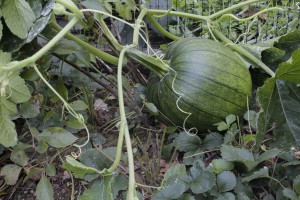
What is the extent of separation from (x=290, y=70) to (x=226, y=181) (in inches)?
13.6

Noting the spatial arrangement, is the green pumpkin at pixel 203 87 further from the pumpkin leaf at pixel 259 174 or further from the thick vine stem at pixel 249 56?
the pumpkin leaf at pixel 259 174

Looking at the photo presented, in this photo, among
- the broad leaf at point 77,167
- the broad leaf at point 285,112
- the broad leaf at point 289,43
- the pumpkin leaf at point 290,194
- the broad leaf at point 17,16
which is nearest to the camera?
the broad leaf at point 77,167

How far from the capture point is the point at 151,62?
4.86 feet

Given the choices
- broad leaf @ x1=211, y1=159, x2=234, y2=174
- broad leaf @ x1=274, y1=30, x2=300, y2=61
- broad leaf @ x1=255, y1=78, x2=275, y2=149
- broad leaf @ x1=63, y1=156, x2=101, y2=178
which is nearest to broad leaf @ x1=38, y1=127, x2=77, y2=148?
broad leaf @ x1=63, y1=156, x2=101, y2=178

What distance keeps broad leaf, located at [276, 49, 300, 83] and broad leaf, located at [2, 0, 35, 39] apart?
0.67 metres

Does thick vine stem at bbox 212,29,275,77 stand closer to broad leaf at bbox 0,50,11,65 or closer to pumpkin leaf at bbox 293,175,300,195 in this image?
pumpkin leaf at bbox 293,175,300,195

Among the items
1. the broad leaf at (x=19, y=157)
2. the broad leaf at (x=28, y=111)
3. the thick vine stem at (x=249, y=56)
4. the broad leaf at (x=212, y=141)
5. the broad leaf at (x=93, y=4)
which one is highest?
the broad leaf at (x=93, y=4)

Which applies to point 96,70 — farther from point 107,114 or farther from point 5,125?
point 5,125

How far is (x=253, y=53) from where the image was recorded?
1.60m

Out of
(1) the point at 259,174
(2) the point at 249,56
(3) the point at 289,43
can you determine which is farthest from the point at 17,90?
(3) the point at 289,43

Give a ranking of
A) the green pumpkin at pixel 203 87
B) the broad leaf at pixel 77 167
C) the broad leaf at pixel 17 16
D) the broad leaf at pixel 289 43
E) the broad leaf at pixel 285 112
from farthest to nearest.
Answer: the broad leaf at pixel 289 43
the green pumpkin at pixel 203 87
the broad leaf at pixel 285 112
the broad leaf at pixel 17 16
the broad leaf at pixel 77 167

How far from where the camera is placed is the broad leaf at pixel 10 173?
1.34 metres

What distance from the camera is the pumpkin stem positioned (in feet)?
4.81

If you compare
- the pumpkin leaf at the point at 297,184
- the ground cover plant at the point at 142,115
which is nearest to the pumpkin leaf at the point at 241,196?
the ground cover plant at the point at 142,115
